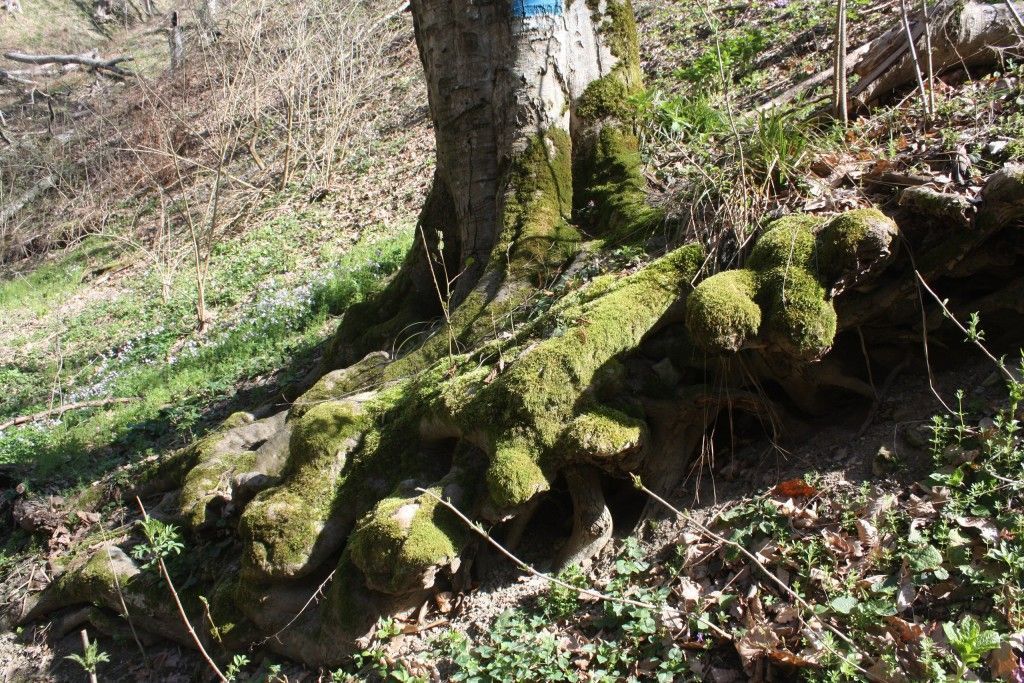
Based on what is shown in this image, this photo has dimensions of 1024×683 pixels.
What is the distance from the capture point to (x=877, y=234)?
3557 mm

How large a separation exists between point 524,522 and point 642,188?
250 cm

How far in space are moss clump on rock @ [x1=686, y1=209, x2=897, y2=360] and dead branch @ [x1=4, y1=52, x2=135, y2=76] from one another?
2272 centimetres

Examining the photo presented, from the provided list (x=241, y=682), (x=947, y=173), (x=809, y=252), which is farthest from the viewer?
(x=241, y=682)

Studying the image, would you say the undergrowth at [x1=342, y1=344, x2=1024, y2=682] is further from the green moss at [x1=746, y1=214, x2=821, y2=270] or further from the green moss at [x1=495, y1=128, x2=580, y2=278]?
the green moss at [x1=495, y1=128, x2=580, y2=278]

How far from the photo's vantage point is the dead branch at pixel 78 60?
73.4ft

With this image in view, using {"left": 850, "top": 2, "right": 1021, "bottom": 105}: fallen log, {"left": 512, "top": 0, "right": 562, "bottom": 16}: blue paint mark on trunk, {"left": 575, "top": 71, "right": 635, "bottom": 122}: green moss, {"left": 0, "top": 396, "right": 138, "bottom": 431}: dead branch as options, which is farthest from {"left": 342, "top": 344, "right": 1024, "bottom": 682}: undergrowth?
{"left": 0, "top": 396, "right": 138, "bottom": 431}: dead branch

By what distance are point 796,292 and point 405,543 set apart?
2.21 meters

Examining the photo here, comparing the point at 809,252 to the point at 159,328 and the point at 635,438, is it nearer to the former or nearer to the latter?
the point at 635,438

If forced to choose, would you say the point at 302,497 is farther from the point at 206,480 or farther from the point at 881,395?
the point at 881,395

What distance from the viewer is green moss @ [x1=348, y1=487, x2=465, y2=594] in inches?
153

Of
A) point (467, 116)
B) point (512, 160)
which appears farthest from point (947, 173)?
point (467, 116)

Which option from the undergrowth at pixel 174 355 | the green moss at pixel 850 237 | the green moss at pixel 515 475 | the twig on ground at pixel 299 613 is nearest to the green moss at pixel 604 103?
the green moss at pixel 850 237

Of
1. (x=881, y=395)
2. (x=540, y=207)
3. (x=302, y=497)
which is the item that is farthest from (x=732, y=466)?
(x=302, y=497)

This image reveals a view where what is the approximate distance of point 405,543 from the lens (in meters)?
3.90
